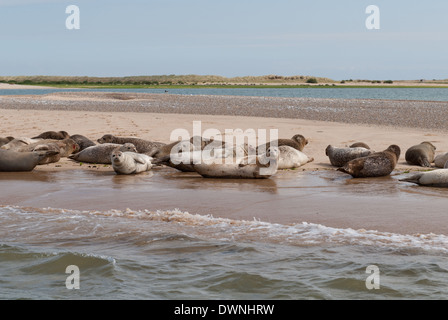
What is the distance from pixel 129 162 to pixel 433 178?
4481 mm

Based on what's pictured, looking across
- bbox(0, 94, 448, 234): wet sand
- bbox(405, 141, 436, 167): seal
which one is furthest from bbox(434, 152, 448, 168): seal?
bbox(0, 94, 448, 234): wet sand

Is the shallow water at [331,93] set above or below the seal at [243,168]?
above

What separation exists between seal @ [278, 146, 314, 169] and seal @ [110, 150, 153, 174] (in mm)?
2163

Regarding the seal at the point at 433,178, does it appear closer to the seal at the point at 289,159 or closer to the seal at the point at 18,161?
the seal at the point at 289,159

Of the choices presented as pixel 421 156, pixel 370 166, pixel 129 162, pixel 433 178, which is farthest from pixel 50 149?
pixel 433 178

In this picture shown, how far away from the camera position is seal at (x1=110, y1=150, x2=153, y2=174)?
29.0 feet

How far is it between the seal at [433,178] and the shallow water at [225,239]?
144 mm

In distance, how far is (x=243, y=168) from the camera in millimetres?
8445

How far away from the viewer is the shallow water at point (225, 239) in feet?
14.2

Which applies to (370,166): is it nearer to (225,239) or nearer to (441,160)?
(441,160)

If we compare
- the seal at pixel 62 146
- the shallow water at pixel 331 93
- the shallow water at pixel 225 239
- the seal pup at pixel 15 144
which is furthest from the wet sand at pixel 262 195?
the shallow water at pixel 331 93
